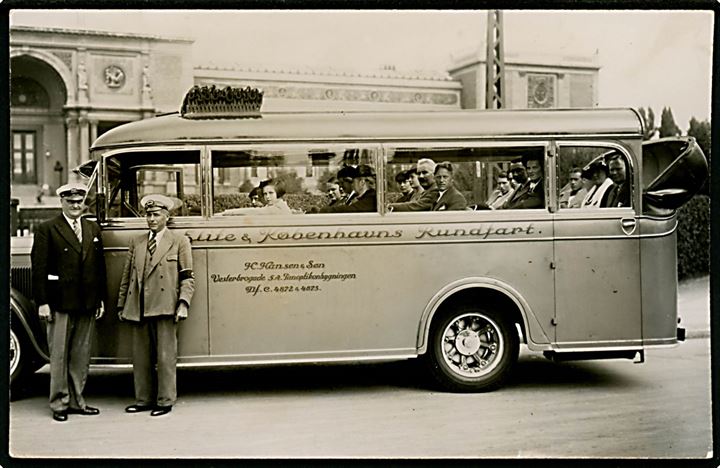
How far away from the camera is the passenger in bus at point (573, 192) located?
22.7 feet

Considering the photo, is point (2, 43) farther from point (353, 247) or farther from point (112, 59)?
point (353, 247)

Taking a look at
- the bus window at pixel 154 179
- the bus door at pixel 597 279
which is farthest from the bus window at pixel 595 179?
the bus window at pixel 154 179

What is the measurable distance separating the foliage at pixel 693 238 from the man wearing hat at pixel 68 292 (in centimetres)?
507

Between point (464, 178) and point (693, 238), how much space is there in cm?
220

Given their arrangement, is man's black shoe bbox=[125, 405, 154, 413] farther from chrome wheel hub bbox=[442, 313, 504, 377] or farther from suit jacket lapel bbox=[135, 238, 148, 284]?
chrome wheel hub bbox=[442, 313, 504, 377]

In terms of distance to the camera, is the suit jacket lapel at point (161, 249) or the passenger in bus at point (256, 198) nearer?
the suit jacket lapel at point (161, 249)

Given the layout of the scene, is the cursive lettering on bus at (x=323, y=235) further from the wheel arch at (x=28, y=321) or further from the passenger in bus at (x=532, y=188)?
the wheel arch at (x=28, y=321)

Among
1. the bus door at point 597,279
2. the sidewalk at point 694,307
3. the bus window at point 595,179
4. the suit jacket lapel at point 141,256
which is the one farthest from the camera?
the sidewalk at point 694,307

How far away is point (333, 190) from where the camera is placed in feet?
22.0

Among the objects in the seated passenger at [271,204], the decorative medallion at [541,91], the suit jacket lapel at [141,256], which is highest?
the decorative medallion at [541,91]

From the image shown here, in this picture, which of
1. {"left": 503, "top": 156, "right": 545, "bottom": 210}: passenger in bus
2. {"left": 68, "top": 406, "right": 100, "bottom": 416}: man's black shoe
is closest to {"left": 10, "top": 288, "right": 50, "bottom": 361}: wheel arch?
{"left": 68, "top": 406, "right": 100, "bottom": 416}: man's black shoe

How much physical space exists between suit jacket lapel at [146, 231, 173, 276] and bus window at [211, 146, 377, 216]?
45 cm

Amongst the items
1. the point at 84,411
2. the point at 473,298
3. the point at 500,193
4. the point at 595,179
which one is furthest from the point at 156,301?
the point at 595,179

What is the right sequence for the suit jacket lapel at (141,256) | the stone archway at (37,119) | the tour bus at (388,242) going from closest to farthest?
the stone archway at (37,119) < the suit jacket lapel at (141,256) < the tour bus at (388,242)
